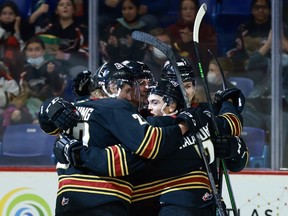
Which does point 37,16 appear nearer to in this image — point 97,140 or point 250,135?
point 250,135

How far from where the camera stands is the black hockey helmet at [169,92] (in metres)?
4.87

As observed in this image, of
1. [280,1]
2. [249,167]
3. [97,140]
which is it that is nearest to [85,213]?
[97,140]

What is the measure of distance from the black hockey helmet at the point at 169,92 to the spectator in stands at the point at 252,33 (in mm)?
2316

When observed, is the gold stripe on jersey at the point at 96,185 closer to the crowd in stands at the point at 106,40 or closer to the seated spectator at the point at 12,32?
the crowd in stands at the point at 106,40

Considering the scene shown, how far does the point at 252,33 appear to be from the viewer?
7.20 metres

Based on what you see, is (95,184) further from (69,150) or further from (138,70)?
(138,70)

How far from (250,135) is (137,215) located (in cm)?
234

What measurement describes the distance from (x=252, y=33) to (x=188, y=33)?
44 centimetres

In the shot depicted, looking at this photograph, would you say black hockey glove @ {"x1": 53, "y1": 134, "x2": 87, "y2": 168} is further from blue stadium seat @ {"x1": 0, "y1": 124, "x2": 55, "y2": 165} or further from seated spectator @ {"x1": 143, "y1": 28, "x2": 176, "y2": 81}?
seated spectator @ {"x1": 143, "y1": 28, "x2": 176, "y2": 81}

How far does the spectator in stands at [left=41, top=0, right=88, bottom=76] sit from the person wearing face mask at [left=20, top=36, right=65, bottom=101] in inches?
3.2

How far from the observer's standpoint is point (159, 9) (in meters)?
7.26

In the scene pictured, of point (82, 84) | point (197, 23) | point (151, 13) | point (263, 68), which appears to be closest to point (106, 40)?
point (151, 13)

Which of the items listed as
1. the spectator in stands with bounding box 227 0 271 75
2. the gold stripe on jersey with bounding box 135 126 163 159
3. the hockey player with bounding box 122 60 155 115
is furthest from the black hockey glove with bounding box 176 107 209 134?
the spectator in stands with bounding box 227 0 271 75

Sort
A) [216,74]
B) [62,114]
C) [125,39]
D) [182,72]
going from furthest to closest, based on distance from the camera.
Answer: [125,39] → [216,74] → [182,72] → [62,114]
